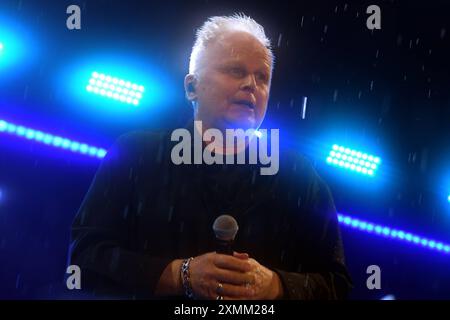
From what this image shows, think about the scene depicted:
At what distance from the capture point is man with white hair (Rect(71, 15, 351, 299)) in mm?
1555

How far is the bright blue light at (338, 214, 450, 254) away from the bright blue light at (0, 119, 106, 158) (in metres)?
0.92

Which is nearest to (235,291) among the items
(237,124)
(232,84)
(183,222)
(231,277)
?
(231,277)

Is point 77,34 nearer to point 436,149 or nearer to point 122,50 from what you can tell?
point 122,50

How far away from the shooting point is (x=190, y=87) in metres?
1.81

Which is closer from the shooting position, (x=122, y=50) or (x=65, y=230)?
(x=65, y=230)

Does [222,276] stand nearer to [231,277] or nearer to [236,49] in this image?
[231,277]

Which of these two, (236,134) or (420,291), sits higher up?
(236,134)

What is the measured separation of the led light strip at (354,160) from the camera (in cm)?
198

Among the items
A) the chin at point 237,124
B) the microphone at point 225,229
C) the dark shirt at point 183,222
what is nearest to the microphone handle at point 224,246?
the microphone at point 225,229

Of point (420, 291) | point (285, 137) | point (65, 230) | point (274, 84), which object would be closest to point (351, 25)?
point (274, 84)

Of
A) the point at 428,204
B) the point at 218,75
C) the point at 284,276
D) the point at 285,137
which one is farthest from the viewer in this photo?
the point at 428,204

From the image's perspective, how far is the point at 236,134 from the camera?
68.6 inches

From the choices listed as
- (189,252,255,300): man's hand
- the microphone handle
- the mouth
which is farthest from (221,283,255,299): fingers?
the mouth

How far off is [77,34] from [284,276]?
3.86 ft
